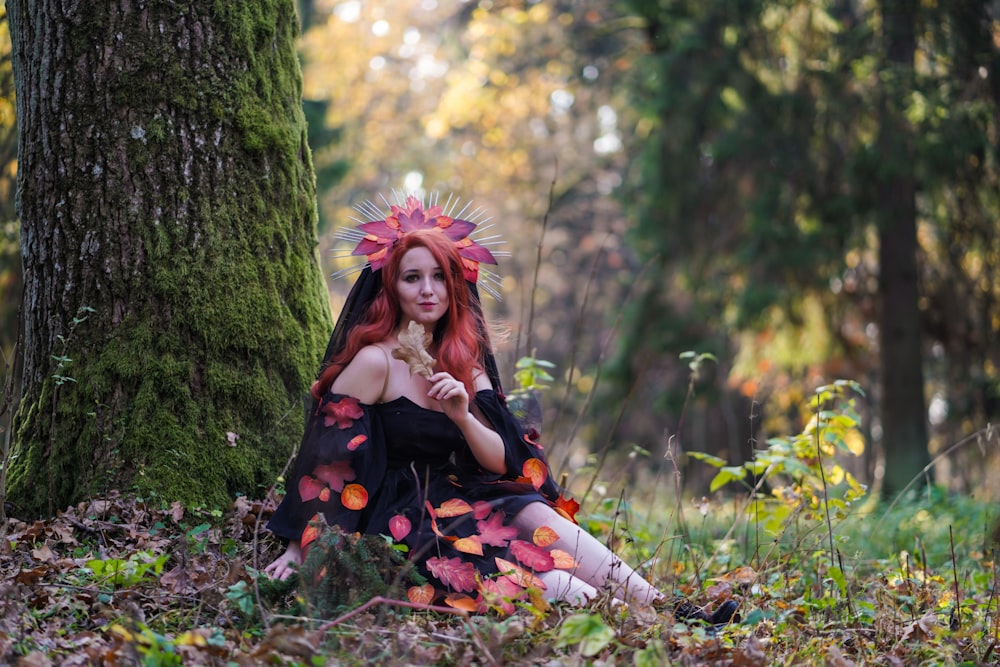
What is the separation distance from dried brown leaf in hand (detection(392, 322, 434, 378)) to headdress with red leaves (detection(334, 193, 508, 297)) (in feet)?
1.94

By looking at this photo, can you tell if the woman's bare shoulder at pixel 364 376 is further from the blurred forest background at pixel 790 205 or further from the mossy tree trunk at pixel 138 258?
the blurred forest background at pixel 790 205

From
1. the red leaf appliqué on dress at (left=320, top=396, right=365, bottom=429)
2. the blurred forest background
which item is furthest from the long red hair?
the blurred forest background

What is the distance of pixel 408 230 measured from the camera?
4.05 meters

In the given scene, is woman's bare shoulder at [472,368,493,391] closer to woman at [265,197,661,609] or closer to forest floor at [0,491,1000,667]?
woman at [265,197,661,609]

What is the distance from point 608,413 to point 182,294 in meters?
9.05

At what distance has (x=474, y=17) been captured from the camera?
14.7 meters

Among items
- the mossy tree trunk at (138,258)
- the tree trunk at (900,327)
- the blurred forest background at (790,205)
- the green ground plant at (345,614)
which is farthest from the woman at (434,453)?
the tree trunk at (900,327)

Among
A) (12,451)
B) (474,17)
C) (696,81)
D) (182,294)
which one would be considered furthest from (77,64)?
(474,17)

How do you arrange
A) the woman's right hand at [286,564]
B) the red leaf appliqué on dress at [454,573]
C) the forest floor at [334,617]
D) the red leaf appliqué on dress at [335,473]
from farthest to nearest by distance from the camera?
the red leaf appliqué on dress at [335,473] < the red leaf appliqué on dress at [454,573] < the woman's right hand at [286,564] < the forest floor at [334,617]

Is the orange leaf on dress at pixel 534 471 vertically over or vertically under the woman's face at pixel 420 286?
under

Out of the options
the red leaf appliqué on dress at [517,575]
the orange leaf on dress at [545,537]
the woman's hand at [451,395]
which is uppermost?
the woman's hand at [451,395]

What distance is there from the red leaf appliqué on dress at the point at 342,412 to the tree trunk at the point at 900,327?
7501mm

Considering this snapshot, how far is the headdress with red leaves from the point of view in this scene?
3975 mm

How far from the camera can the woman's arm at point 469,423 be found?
11.6 feet
